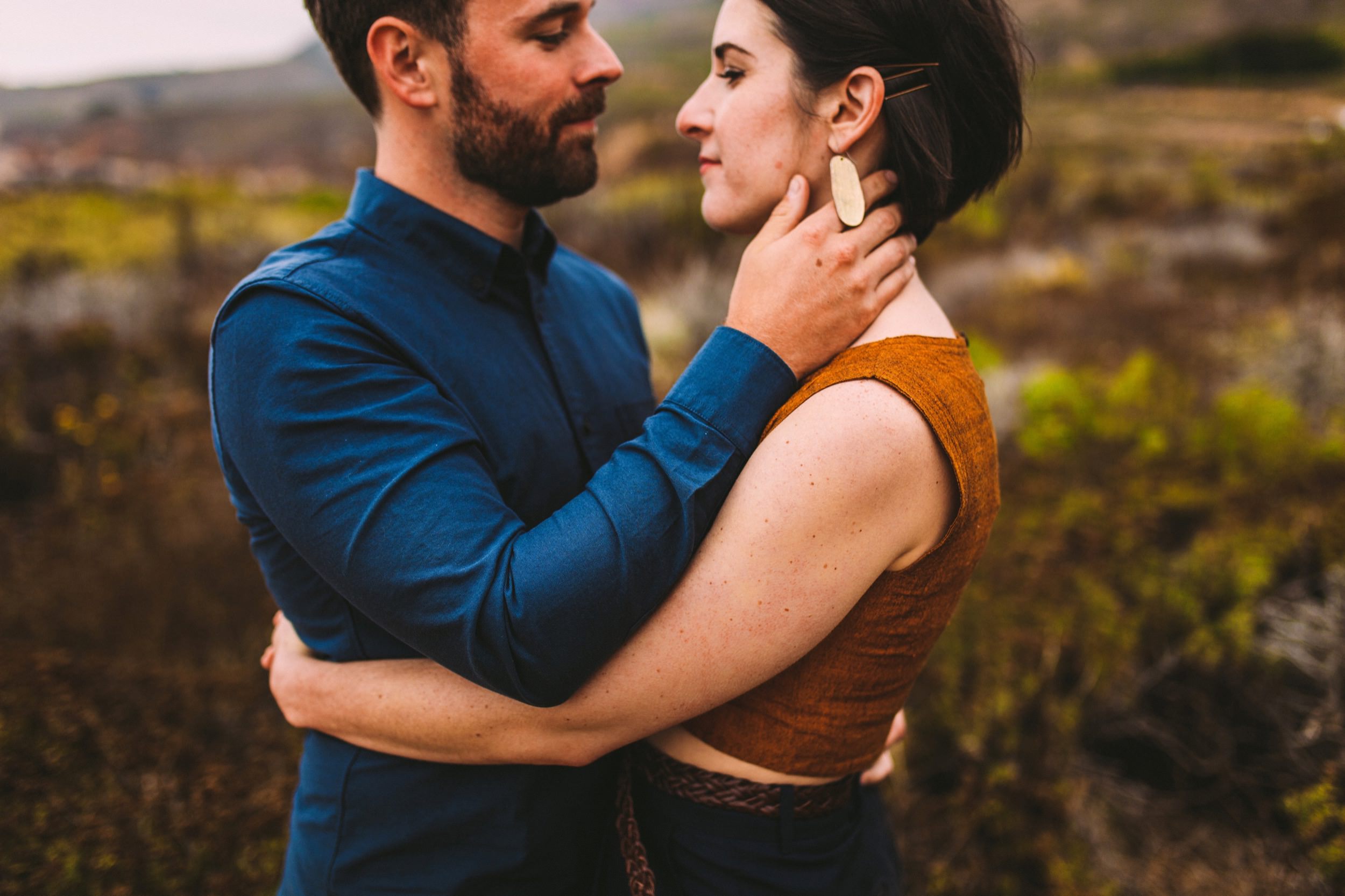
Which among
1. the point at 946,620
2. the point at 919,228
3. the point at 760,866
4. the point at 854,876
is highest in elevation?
the point at 919,228

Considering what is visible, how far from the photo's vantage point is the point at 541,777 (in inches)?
55.6

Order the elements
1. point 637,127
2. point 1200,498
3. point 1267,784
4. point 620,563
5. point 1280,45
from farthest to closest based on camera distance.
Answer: point 1280,45 → point 637,127 → point 1200,498 → point 1267,784 → point 620,563

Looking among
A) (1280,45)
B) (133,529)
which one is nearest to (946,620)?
(133,529)

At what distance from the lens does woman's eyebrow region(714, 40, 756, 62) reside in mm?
1399

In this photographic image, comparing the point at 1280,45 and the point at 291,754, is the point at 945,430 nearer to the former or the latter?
the point at 291,754

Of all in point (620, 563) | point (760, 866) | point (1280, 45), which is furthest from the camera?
point (1280, 45)

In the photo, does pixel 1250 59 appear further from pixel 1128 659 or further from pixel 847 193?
pixel 847 193

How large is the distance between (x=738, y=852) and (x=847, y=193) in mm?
1167

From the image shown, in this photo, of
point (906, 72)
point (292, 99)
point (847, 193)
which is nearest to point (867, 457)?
point (847, 193)

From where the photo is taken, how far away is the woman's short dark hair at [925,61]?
4.28 feet

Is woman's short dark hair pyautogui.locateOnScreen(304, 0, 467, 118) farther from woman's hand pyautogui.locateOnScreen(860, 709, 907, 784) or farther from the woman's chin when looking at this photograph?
woman's hand pyautogui.locateOnScreen(860, 709, 907, 784)

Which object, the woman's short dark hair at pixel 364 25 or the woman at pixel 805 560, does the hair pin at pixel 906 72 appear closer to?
the woman at pixel 805 560

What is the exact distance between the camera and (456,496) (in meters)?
1.11

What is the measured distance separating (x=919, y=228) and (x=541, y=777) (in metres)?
1.23
